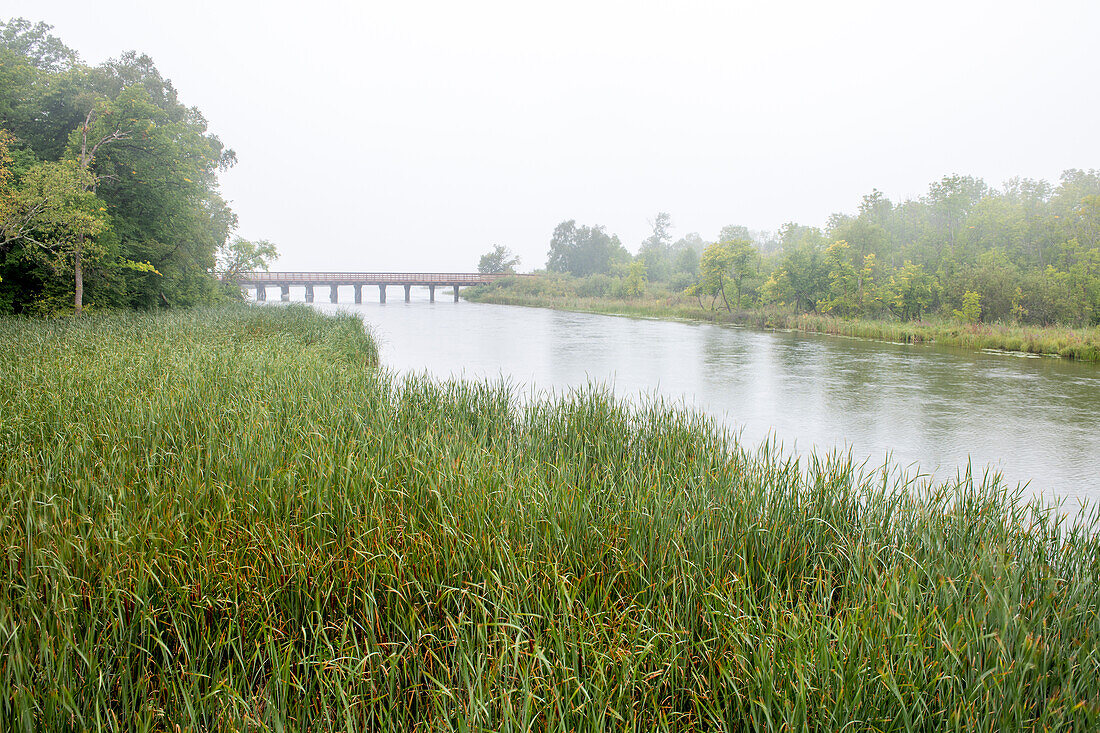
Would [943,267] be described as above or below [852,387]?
above

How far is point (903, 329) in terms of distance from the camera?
21.1m

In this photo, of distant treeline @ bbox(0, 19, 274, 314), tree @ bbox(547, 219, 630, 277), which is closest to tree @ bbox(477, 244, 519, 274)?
tree @ bbox(547, 219, 630, 277)

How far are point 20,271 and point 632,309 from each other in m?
30.4

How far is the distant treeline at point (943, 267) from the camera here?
23.4 metres

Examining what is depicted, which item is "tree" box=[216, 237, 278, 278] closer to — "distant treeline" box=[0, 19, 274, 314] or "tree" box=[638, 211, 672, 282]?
"distant treeline" box=[0, 19, 274, 314]

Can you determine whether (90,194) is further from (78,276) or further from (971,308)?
(971,308)

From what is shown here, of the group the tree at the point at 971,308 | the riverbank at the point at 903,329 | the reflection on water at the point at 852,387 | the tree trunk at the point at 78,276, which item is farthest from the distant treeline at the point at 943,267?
the tree trunk at the point at 78,276

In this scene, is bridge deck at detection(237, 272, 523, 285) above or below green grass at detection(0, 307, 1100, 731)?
above

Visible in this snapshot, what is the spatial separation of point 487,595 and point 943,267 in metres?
34.6

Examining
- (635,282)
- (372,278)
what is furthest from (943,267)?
(372,278)

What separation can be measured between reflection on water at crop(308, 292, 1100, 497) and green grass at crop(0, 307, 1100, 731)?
5.06 ft

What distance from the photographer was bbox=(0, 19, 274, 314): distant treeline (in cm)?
1169

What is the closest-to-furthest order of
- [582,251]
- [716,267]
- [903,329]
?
1. [903,329]
2. [716,267]
3. [582,251]

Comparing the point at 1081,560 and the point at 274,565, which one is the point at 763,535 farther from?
the point at 274,565
